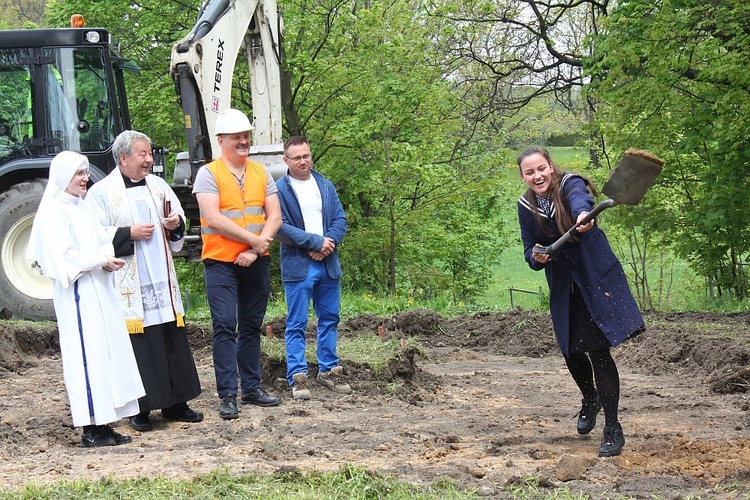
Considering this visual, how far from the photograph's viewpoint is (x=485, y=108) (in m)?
18.0

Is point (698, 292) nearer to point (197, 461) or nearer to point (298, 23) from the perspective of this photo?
point (298, 23)

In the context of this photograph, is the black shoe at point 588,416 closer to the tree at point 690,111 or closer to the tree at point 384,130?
the tree at point 690,111

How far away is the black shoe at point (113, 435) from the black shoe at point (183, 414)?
0.64m

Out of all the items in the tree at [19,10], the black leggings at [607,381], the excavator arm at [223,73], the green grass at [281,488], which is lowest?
the green grass at [281,488]

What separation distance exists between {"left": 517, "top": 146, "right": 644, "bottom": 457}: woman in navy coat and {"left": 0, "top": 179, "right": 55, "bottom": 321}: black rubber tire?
7954 mm

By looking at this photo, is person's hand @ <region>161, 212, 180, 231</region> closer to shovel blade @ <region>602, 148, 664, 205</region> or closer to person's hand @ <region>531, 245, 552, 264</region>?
person's hand @ <region>531, 245, 552, 264</region>

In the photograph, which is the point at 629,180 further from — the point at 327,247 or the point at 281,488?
the point at 327,247

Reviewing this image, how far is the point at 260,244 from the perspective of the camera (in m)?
6.93

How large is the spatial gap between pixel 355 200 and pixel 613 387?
1377 cm

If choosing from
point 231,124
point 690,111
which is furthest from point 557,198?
point 690,111

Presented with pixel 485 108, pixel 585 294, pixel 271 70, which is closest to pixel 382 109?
pixel 485 108

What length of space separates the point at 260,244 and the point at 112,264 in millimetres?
1152

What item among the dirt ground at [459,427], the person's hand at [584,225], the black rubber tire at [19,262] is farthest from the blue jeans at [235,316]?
the black rubber tire at [19,262]

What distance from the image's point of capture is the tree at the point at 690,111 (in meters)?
10.7
